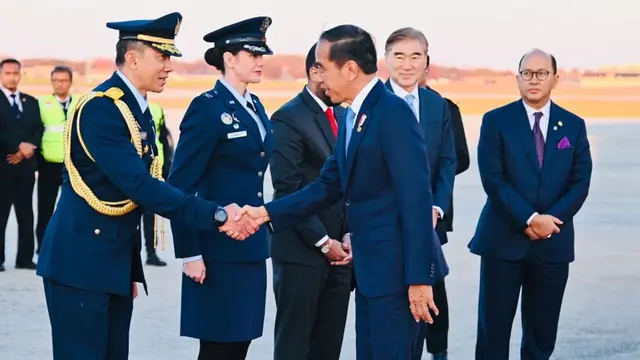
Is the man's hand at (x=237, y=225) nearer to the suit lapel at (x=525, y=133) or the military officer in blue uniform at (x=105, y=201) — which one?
the military officer in blue uniform at (x=105, y=201)

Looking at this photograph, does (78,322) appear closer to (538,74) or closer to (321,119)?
(321,119)

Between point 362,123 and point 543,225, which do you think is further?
point 543,225

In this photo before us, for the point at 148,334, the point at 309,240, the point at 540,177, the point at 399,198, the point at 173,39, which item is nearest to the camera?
the point at 399,198

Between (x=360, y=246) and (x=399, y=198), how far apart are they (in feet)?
1.00

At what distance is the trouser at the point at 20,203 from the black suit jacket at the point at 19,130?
0.06 meters

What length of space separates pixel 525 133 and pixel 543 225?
1.65 feet

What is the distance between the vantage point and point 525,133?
6469 mm

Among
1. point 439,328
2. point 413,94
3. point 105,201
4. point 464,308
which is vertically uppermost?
point 413,94

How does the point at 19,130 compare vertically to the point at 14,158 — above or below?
above

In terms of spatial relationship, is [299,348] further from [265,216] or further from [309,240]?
[265,216]

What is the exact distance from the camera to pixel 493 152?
6520 millimetres

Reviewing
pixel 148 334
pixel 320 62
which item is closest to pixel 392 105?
pixel 320 62

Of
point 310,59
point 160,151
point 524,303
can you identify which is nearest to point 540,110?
point 524,303

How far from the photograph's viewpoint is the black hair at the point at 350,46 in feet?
15.5
